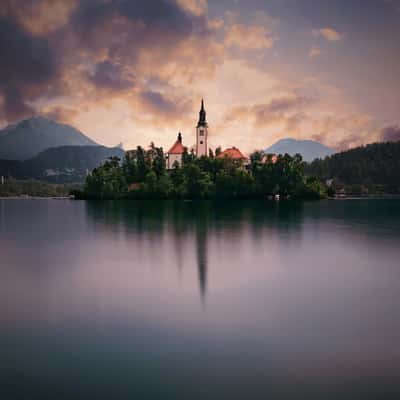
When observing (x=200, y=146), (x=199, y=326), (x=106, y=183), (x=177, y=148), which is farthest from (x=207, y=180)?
(x=199, y=326)

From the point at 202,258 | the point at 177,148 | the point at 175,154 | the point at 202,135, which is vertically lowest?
the point at 202,258

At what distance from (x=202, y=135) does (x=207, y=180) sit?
24.7 m

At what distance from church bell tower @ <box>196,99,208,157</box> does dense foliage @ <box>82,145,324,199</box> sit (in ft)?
40.6

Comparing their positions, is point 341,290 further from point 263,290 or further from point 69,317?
point 69,317

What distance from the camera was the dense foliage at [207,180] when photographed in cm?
10006

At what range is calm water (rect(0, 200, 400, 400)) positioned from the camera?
6.82m

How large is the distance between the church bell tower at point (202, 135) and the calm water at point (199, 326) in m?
101

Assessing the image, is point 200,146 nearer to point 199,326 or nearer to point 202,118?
point 202,118

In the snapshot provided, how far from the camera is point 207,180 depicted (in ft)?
328

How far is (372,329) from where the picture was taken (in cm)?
953

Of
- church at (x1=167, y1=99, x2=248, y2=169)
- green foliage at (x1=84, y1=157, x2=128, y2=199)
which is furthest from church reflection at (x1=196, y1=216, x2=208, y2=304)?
church at (x1=167, y1=99, x2=248, y2=169)

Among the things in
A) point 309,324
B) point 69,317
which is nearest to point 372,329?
point 309,324

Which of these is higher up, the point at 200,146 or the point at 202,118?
the point at 202,118

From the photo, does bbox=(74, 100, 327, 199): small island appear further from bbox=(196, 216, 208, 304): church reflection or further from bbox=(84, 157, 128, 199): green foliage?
bbox=(196, 216, 208, 304): church reflection
